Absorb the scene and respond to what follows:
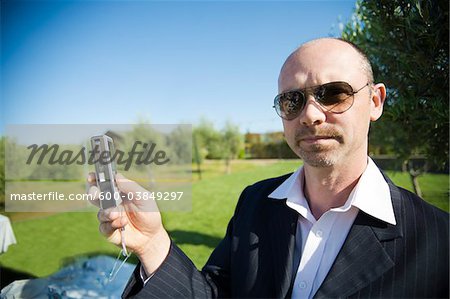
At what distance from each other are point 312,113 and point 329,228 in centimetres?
64

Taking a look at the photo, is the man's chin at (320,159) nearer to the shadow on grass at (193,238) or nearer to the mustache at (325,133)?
the mustache at (325,133)

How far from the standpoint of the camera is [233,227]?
193 cm

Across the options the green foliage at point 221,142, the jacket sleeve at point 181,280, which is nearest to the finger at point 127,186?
the jacket sleeve at point 181,280

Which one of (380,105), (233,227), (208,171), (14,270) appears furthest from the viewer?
(208,171)

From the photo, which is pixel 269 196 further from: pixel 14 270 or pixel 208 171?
→ pixel 208 171

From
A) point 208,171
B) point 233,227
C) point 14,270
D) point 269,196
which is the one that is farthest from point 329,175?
point 208,171

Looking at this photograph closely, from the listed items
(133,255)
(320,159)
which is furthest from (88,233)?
(320,159)

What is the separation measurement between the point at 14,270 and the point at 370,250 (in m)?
10.6

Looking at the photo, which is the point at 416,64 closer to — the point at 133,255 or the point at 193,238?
the point at 133,255

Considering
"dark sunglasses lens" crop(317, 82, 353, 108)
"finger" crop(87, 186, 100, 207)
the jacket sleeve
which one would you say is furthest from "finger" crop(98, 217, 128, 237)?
"dark sunglasses lens" crop(317, 82, 353, 108)

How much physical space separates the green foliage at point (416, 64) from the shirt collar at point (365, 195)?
1408 millimetres

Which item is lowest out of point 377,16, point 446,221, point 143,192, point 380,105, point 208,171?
point 208,171

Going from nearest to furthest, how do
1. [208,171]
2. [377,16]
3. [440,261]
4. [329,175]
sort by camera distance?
[440,261] → [329,175] → [377,16] → [208,171]

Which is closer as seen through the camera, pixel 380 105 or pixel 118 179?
pixel 118 179
